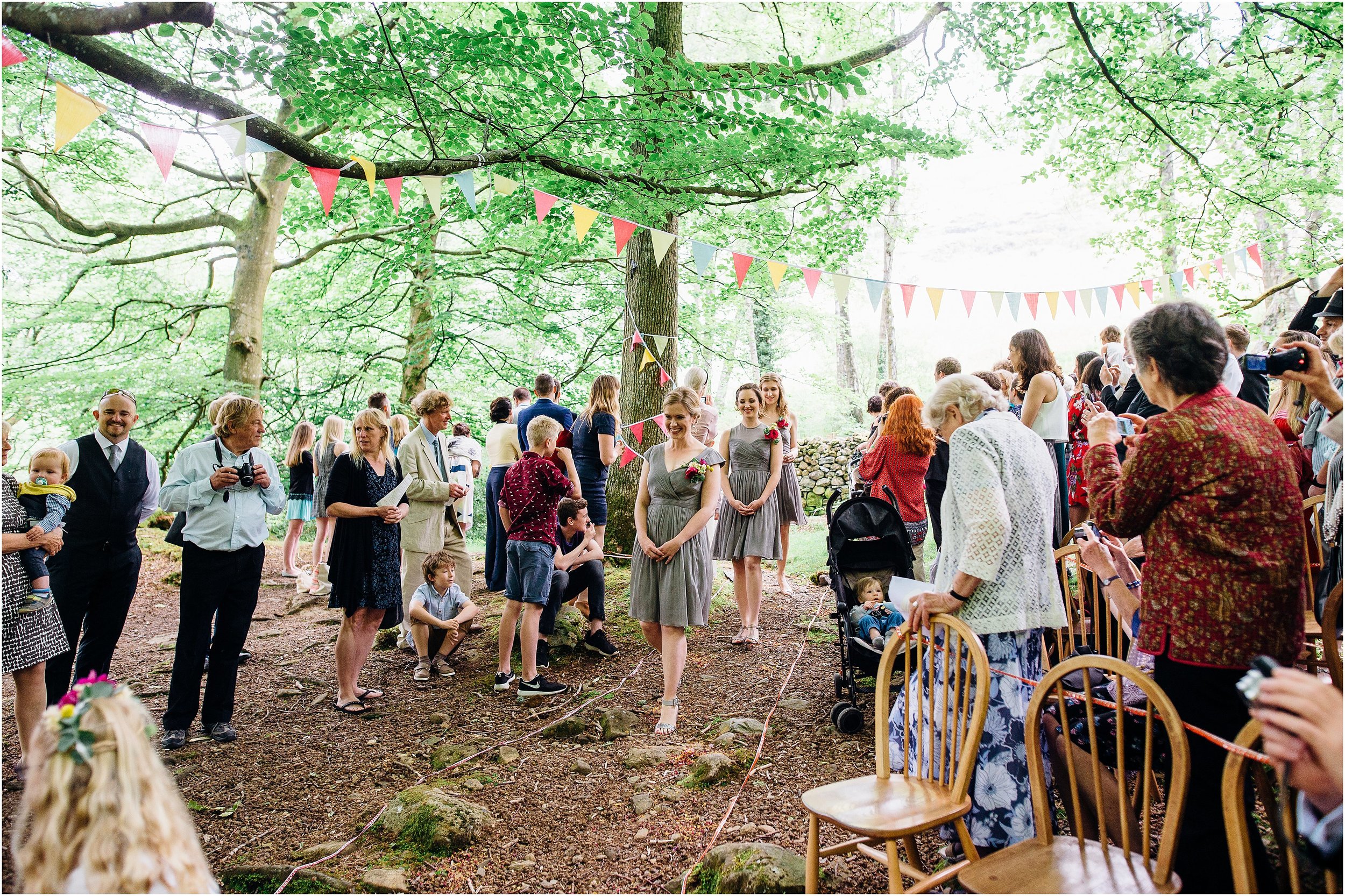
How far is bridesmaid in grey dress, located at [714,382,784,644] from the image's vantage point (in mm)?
4934

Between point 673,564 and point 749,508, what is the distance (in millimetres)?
1346

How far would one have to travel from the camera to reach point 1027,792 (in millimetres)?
2121

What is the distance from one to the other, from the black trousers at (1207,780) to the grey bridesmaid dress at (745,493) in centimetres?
334

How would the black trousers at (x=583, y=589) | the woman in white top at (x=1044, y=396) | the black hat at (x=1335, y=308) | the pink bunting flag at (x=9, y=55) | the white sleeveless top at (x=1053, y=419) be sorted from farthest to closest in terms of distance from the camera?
1. the black trousers at (x=583, y=589)
2. the white sleeveless top at (x=1053, y=419)
3. the woman in white top at (x=1044, y=396)
4. the pink bunting flag at (x=9, y=55)
5. the black hat at (x=1335, y=308)

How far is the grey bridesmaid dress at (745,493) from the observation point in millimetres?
4980

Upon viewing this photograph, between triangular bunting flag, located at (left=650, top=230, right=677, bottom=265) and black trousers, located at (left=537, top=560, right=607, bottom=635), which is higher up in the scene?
triangular bunting flag, located at (left=650, top=230, right=677, bottom=265)

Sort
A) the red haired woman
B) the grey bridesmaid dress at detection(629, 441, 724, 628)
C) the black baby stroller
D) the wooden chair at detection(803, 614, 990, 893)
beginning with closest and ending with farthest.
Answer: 1. the wooden chair at detection(803, 614, 990, 893)
2. the grey bridesmaid dress at detection(629, 441, 724, 628)
3. the black baby stroller
4. the red haired woman

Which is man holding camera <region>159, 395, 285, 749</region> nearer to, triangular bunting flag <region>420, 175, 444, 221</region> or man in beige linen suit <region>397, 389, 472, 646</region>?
man in beige linen suit <region>397, 389, 472, 646</region>

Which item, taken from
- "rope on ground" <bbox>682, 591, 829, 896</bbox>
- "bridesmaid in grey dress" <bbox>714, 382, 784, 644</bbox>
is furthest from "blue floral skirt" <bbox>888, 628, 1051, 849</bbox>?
"bridesmaid in grey dress" <bbox>714, 382, 784, 644</bbox>

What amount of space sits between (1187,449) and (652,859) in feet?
7.04

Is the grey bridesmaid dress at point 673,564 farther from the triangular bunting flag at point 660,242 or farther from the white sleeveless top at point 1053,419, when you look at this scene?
the triangular bunting flag at point 660,242

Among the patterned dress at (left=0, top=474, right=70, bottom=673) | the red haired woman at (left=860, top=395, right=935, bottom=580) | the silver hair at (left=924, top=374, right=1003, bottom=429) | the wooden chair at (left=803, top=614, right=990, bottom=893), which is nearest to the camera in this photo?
the wooden chair at (left=803, top=614, right=990, bottom=893)

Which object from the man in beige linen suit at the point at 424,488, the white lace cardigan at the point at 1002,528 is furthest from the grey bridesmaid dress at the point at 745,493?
the white lace cardigan at the point at 1002,528

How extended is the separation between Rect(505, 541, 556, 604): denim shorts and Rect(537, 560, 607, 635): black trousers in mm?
550
